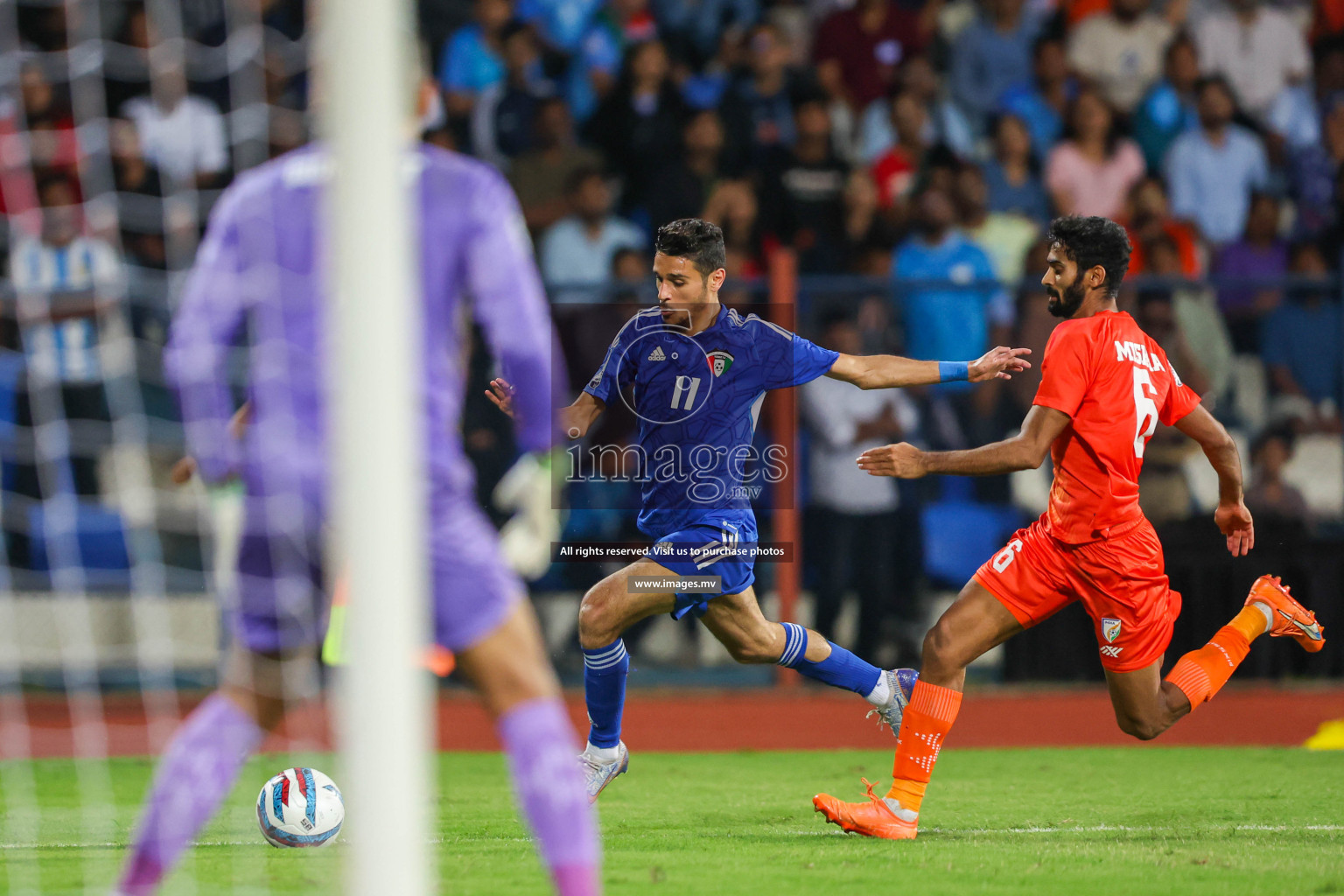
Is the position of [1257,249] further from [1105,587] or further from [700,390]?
[700,390]

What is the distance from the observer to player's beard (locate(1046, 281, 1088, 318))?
540cm

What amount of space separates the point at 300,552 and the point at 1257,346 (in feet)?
26.1

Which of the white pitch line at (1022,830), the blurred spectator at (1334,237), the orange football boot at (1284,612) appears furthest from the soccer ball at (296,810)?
the blurred spectator at (1334,237)

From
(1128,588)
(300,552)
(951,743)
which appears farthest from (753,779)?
(300,552)

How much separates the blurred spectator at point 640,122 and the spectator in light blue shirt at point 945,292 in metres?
1.76

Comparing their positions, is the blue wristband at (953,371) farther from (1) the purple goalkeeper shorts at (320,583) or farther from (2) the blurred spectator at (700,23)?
(2) the blurred spectator at (700,23)

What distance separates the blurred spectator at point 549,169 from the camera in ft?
33.8

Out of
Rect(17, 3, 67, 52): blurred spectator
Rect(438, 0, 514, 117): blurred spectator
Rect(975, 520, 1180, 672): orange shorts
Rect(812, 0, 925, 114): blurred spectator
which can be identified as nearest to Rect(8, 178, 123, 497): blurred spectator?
Rect(17, 3, 67, 52): blurred spectator

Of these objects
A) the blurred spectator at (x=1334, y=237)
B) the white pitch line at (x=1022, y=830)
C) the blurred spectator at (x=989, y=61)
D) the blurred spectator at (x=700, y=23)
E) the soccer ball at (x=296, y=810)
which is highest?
the blurred spectator at (x=700, y=23)

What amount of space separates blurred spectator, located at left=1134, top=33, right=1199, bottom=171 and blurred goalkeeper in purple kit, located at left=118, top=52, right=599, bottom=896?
8.95 metres

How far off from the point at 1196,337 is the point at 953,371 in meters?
4.68

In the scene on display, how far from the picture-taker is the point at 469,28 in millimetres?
11211

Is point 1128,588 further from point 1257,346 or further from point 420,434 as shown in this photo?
point 1257,346

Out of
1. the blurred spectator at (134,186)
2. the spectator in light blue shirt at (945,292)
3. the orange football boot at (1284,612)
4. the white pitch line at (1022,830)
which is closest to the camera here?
the white pitch line at (1022,830)
